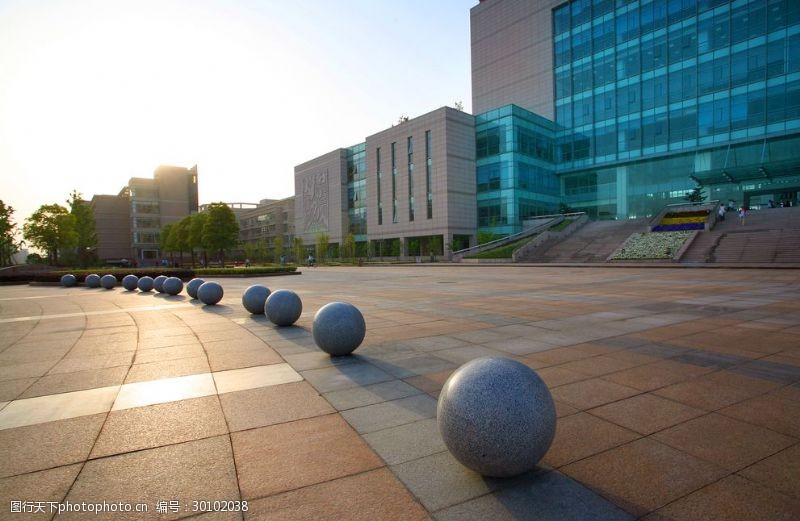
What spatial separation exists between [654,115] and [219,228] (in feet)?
209

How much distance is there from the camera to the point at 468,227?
2680 inches

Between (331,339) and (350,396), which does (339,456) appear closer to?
(350,396)

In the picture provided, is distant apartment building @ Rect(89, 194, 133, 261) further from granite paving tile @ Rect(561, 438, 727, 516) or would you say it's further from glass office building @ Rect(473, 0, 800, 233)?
granite paving tile @ Rect(561, 438, 727, 516)

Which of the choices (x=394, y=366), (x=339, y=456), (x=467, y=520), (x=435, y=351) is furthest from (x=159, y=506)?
(x=435, y=351)

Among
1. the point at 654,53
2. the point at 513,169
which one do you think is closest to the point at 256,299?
the point at 513,169

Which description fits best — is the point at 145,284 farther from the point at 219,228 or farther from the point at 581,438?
the point at 219,228

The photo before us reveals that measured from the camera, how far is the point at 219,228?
62.2m

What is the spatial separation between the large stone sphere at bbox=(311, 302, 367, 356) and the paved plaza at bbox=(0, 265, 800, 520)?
250 mm

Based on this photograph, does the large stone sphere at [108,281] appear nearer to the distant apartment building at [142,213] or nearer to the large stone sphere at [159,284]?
the large stone sphere at [159,284]

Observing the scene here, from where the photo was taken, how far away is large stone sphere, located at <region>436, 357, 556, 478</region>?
10.8ft

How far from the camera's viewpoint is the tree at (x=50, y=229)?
55062mm

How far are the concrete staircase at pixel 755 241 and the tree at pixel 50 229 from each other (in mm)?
71846

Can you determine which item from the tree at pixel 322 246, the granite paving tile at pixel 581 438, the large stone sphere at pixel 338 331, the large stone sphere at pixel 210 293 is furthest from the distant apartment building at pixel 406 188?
the granite paving tile at pixel 581 438

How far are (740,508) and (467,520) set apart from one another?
77.4 inches
